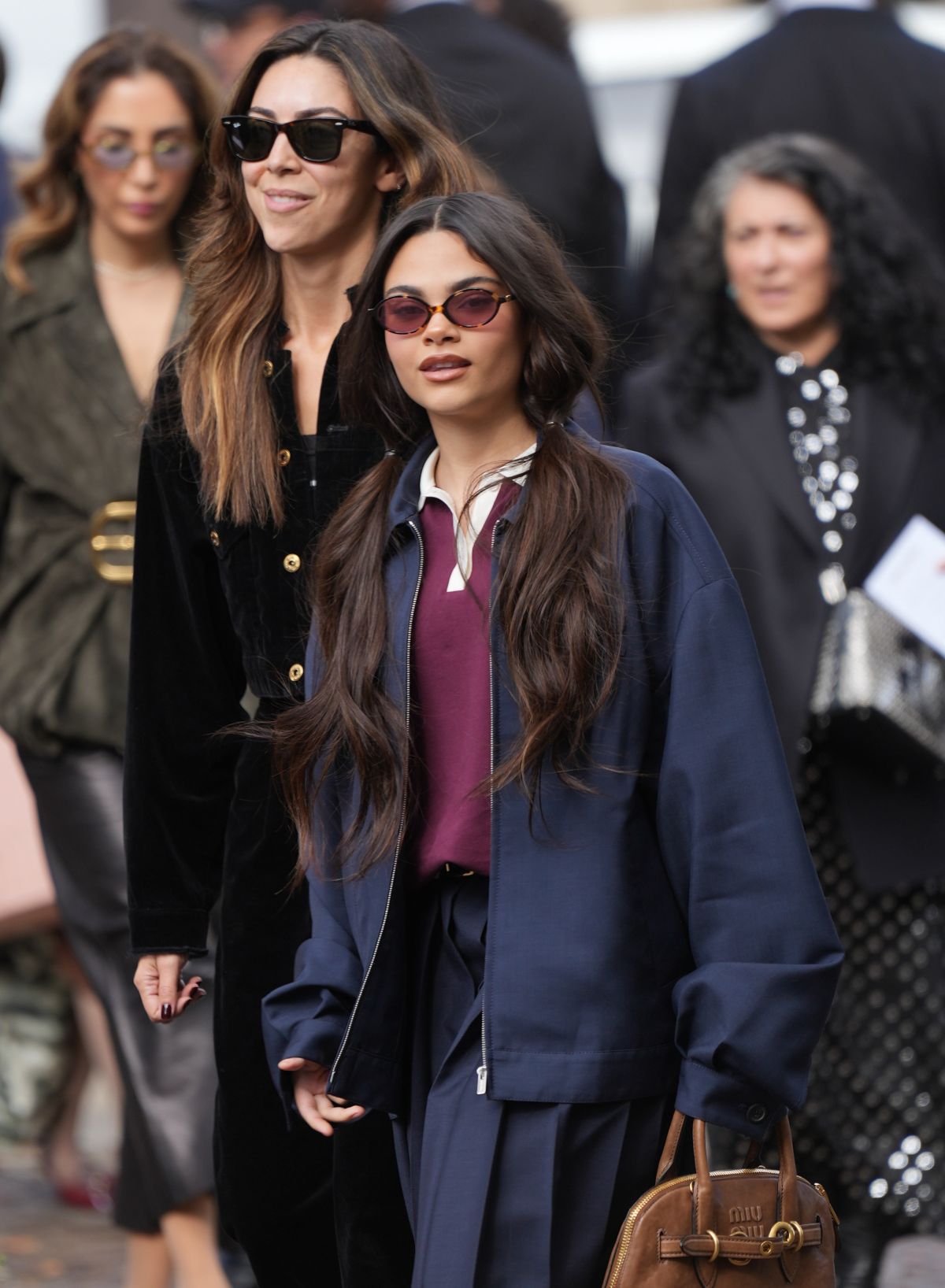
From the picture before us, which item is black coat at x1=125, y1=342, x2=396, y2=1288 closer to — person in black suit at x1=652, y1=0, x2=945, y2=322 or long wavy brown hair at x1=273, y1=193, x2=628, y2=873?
long wavy brown hair at x1=273, y1=193, x2=628, y2=873

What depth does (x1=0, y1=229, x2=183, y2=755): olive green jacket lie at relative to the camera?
199 inches

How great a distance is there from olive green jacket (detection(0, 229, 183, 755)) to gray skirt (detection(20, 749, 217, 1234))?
10 cm

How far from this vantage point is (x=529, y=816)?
3.10 meters

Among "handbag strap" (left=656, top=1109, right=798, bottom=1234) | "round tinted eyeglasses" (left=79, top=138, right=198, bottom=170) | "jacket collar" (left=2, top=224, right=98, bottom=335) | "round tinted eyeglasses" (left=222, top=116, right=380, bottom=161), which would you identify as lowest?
"handbag strap" (left=656, top=1109, right=798, bottom=1234)

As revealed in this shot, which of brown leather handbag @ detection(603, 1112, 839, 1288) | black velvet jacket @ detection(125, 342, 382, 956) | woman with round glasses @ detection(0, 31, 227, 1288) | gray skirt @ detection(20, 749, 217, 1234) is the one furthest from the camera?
woman with round glasses @ detection(0, 31, 227, 1288)

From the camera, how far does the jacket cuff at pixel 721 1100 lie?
2998 millimetres

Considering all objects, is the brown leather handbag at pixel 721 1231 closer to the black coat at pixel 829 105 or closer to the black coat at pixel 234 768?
the black coat at pixel 234 768

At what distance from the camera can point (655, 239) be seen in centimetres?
612

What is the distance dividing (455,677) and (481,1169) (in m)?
0.65

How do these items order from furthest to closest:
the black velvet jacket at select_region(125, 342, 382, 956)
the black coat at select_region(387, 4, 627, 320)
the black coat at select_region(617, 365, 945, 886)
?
1. the black coat at select_region(387, 4, 627, 320)
2. the black coat at select_region(617, 365, 945, 886)
3. the black velvet jacket at select_region(125, 342, 382, 956)

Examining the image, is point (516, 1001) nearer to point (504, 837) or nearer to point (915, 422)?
point (504, 837)

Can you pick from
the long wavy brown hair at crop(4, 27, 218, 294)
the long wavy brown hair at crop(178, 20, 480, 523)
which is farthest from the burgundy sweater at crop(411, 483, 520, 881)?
the long wavy brown hair at crop(4, 27, 218, 294)

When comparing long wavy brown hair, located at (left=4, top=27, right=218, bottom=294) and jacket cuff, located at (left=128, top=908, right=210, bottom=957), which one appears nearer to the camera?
jacket cuff, located at (left=128, top=908, right=210, bottom=957)

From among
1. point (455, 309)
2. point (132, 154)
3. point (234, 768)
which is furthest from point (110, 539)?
point (455, 309)
